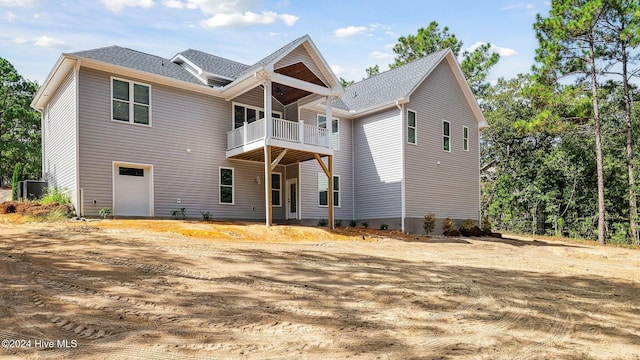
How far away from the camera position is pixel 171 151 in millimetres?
16734

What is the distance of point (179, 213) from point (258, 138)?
12.8 feet

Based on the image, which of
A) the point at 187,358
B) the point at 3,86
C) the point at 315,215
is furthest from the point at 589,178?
the point at 3,86

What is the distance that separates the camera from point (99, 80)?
15273mm

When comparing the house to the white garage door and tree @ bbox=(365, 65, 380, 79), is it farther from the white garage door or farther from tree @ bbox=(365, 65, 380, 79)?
tree @ bbox=(365, 65, 380, 79)

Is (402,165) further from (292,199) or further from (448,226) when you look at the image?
(292,199)

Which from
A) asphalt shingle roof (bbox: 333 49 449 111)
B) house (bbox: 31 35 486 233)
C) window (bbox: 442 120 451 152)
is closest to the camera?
house (bbox: 31 35 486 233)

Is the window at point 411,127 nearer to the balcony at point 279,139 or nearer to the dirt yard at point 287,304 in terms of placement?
the balcony at point 279,139

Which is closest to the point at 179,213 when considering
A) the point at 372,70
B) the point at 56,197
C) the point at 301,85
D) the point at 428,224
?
the point at 56,197

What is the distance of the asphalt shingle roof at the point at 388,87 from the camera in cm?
2081

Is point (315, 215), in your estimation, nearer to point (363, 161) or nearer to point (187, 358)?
point (363, 161)

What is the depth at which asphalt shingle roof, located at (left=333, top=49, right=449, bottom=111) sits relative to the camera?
2081cm

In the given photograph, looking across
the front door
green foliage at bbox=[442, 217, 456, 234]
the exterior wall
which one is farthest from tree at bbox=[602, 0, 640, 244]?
the front door

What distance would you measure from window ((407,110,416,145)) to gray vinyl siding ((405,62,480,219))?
0.22 m

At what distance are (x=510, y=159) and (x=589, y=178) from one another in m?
5.15
